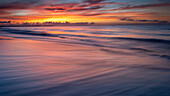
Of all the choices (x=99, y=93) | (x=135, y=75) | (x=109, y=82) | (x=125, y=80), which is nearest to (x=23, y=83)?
(x=99, y=93)

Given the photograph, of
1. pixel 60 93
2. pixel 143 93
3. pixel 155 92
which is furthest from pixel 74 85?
pixel 155 92

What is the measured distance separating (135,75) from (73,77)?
5.16 feet

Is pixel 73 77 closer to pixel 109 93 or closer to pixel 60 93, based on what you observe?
pixel 60 93

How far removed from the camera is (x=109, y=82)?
3.16 metres

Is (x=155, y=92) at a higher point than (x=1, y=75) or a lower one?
lower

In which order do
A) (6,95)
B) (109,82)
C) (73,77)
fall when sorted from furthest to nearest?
(73,77)
(109,82)
(6,95)

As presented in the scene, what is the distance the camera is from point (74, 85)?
9.74ft

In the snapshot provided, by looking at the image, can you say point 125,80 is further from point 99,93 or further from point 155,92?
point 99,93

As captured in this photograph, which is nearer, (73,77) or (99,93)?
(99,93)

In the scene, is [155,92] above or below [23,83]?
below

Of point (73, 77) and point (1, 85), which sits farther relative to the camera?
point (73, 77)

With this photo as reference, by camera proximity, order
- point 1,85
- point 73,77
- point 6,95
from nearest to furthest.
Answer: point 6,95 → point 1,85 → point 73,77

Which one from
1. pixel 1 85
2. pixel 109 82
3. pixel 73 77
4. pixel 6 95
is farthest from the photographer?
pixel 73 77

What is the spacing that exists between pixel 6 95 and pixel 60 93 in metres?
0.95
